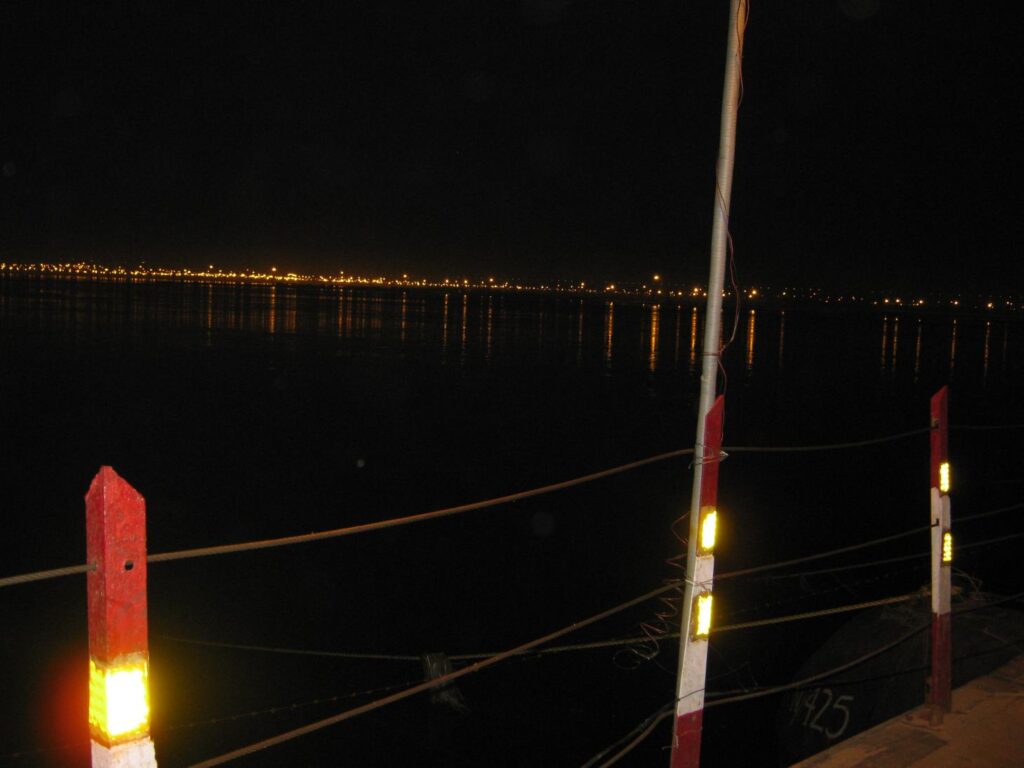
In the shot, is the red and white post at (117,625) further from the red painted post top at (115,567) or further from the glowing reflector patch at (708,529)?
the glowing reflector patch at (708,529)

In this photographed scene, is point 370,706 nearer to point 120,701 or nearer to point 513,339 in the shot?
point 120,701

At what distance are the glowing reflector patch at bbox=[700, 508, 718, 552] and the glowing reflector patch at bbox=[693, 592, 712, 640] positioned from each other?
0.59 ft

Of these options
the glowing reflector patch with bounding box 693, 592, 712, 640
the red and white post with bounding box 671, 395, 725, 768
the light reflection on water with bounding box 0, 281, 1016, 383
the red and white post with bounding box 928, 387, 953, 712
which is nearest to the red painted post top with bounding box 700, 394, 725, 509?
the red and white post with bounding box 671, 395, 725, 768

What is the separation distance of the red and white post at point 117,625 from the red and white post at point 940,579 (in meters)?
3.43

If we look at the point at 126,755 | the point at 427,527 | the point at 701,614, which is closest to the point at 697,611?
the point at 701,614

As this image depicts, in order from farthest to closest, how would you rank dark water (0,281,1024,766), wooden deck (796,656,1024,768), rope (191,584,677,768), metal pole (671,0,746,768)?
dark water (0,281,1024,766)
wooden deck (796,656,1024,768)
metal pole (671,0,746,768)
rope (191,584,677,768)

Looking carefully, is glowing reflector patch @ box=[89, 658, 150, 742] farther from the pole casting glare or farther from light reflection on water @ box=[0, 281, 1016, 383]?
light reflection on water @ box=[0, 281, 1016, 383]

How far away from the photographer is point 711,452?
130 inches

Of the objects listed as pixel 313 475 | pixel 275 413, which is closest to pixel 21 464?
pixel 313 475

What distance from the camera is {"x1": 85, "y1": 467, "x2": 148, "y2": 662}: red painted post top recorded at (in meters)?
1.92

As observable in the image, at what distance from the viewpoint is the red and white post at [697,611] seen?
10.9 feet

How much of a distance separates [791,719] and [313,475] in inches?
630

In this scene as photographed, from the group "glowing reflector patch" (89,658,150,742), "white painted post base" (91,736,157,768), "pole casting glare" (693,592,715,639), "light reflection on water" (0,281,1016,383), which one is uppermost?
"glowing reflector patch" (89,658,150,742)

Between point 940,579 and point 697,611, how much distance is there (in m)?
1.51
